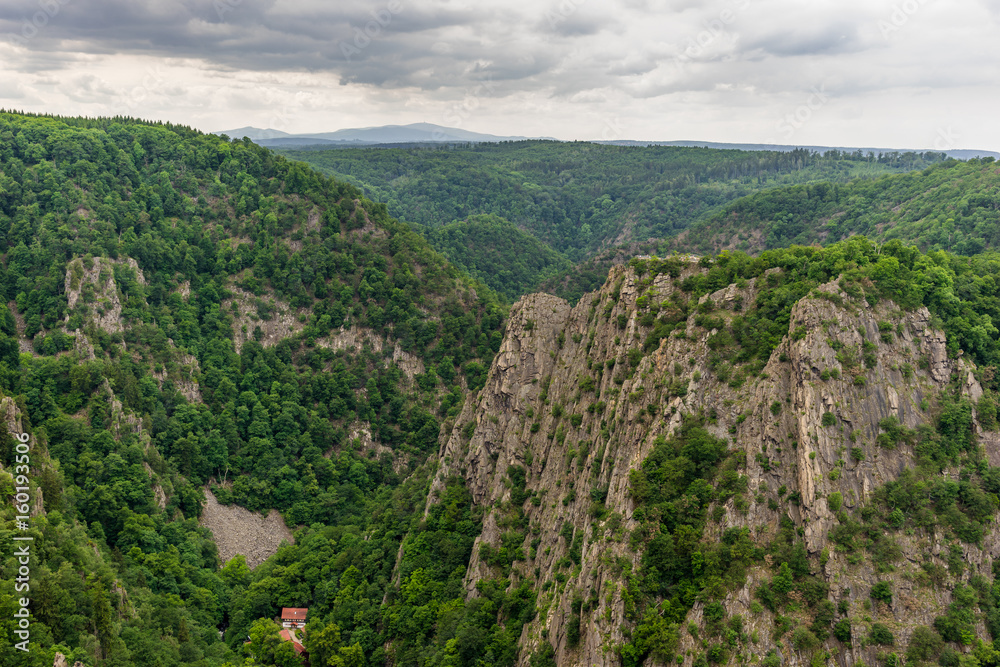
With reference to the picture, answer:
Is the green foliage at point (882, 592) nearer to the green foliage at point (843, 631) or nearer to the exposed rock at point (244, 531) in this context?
the green foliage at point (843, 631)

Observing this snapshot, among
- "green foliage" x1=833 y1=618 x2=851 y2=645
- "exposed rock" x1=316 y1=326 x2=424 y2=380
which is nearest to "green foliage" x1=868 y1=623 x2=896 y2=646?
"green foliage" x1=833 y1=618 x2=851 y2=645

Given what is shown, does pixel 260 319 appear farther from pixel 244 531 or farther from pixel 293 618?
pixel 293 618

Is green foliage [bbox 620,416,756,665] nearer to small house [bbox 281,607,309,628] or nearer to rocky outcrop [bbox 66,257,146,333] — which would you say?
small house [bbox 281,607,309,628]

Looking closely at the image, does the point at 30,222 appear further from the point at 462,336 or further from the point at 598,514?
the point at 598,514

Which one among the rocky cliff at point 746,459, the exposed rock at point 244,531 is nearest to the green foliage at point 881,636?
the rocky cliff at point 746,459

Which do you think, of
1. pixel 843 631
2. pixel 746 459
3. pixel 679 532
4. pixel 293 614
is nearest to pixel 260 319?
pixel 293 614

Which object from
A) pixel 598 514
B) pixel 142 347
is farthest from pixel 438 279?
pixel 598 514
